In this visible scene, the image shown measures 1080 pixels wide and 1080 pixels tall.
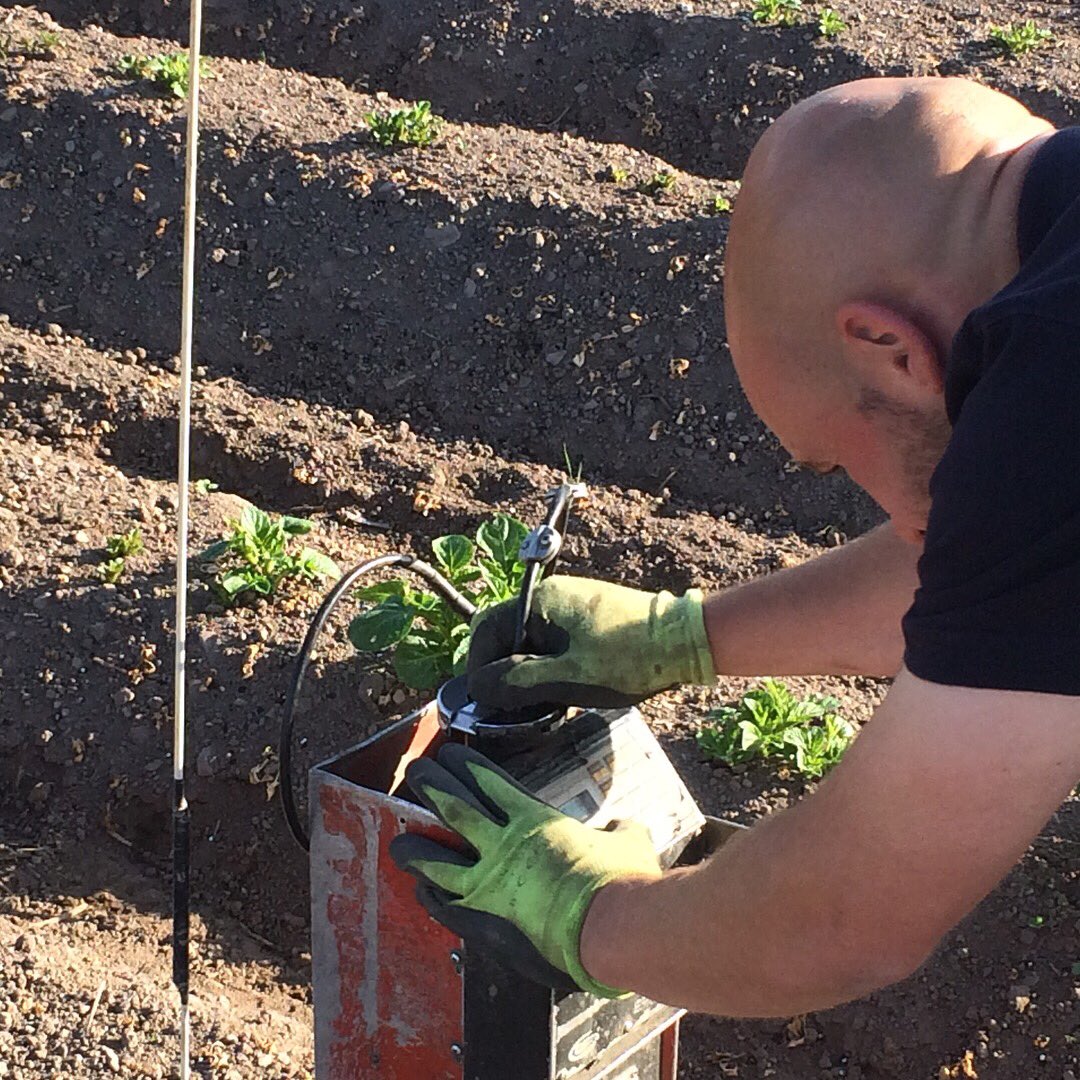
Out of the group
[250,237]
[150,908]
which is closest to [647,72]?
[250,237]

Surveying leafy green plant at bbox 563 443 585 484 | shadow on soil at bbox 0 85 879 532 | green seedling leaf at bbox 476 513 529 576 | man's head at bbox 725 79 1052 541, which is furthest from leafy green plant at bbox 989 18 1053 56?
man's head at bbox 725 79 1052 541

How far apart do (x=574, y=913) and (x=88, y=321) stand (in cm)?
368

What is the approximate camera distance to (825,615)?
6.72ft

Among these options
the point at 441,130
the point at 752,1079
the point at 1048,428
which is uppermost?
the point at 1048,428

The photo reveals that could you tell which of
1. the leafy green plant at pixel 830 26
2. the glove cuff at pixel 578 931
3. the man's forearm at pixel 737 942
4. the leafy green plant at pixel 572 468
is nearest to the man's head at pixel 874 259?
the man's forearm at pixel 737 942

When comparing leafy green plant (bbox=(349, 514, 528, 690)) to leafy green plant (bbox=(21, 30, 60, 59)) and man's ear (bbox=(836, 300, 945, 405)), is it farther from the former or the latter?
leafy green plant (bbox=(21, 30, 60, 59))

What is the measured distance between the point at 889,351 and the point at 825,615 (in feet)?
2.62

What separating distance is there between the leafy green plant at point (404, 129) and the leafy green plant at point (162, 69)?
72 cm

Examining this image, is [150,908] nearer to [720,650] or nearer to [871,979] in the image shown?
[720,650]

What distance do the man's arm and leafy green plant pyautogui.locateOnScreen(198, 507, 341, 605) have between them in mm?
1859

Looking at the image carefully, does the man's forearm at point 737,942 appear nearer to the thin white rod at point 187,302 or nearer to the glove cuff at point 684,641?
the glove cuff at point 684,641

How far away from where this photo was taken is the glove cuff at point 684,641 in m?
2.12

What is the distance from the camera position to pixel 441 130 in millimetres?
5156

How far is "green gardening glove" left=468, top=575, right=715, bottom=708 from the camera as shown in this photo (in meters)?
2.07
